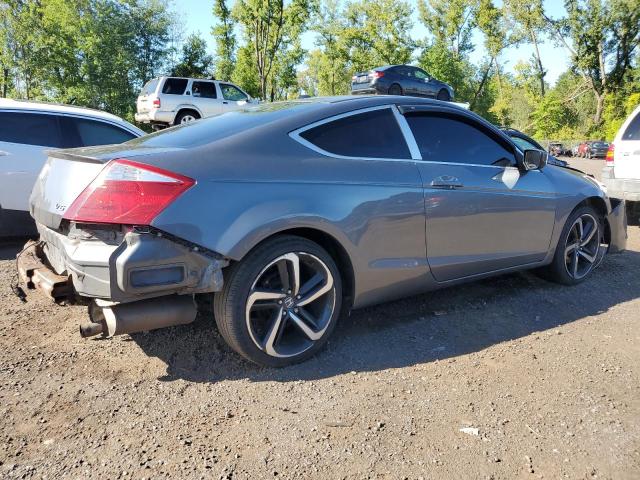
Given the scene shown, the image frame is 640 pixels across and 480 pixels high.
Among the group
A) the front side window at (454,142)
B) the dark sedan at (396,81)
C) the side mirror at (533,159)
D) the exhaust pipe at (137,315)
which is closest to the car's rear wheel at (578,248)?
the side mirror at (533,159)

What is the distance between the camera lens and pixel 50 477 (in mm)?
2100

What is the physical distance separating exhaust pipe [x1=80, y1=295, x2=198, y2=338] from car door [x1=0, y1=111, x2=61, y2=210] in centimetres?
363

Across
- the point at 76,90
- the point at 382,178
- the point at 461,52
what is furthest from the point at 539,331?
the point at 461,52

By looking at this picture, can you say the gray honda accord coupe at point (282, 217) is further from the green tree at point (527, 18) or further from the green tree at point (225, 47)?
the green tree at point (527, 18)

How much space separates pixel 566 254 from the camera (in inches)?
183

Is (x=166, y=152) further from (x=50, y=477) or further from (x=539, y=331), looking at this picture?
(x=539, y=331)

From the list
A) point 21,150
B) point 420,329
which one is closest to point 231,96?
point 21,150

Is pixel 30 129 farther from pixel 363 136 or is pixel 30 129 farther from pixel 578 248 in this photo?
pixel 578 248

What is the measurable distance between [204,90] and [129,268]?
1671cm

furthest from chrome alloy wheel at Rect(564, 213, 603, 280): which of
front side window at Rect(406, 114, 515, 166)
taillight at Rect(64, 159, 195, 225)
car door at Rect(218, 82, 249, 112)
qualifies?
car door at Rect(218, 82, 249, 112)

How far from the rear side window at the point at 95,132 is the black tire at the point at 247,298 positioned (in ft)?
13.5

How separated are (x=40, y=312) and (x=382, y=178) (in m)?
2.73

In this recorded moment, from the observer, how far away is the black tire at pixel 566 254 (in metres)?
4.56

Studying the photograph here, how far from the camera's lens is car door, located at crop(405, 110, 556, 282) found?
3.58 meters
